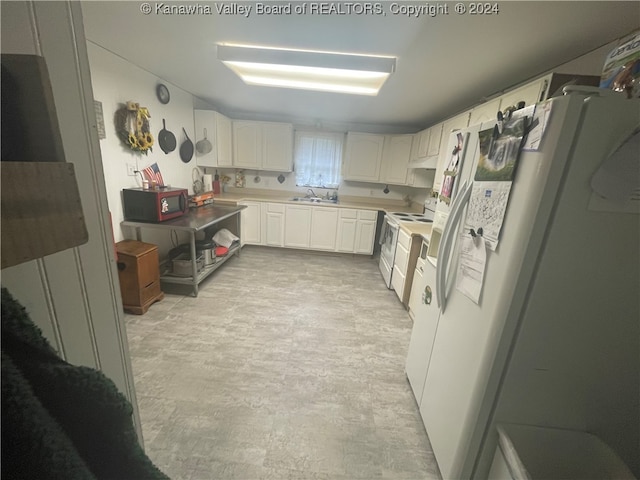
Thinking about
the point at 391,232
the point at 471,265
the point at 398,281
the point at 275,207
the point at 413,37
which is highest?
the point at 413,37

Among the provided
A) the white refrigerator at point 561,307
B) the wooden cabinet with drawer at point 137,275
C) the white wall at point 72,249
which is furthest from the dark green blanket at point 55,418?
the wooden cabinet with drawer at point 137,275

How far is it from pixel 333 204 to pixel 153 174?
243cm

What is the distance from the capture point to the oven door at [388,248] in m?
3.16

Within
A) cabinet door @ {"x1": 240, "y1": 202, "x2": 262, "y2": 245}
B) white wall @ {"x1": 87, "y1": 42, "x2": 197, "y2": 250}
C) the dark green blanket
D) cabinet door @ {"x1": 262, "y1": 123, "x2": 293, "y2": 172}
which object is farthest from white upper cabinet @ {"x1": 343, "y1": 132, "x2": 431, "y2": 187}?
the dark green blanket

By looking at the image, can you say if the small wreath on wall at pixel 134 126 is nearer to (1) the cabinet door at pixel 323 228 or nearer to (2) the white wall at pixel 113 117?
(2) the white wall at pixel 113 117

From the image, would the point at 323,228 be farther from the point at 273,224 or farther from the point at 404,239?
the point at 404,239

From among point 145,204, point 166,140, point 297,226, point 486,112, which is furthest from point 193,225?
point 486,112

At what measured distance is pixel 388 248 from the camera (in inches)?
134

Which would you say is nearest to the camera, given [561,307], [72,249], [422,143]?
[72,249]

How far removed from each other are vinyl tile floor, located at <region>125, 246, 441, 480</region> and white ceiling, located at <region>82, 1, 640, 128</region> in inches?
89.6

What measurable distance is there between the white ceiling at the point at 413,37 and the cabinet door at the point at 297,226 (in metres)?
1.89

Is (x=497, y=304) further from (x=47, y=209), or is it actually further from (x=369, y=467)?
(x=47, y=209)

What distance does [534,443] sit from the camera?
0.98 metres

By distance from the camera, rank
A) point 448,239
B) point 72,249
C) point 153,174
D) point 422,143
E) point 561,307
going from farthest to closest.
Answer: point 422,143 → point 153,174 → point 448,239 → point 561,307 → point 72,249
